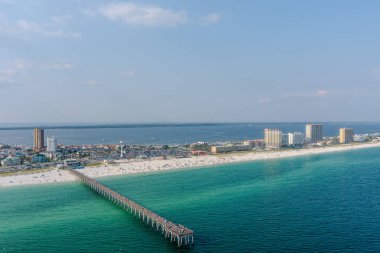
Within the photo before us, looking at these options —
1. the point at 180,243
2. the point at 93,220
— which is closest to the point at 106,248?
the point at 180,243

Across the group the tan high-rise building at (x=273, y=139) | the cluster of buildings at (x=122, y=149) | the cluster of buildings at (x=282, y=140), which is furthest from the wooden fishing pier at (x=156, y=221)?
the tan high-rise building at (x=273, y=139)

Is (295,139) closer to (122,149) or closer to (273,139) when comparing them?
(273,139)

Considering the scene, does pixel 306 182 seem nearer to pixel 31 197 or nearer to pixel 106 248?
pixel 106 248

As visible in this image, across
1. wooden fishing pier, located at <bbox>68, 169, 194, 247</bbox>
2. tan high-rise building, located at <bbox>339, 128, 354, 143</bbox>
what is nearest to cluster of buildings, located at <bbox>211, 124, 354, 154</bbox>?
tan high-rise building, located at <bbox>339, 128, 354, 143</bbox>

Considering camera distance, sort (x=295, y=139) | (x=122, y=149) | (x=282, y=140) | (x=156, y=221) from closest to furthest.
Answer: (x=156, y=221), (x=122, y=149), (x=282, y=140), (x=295, y=139)

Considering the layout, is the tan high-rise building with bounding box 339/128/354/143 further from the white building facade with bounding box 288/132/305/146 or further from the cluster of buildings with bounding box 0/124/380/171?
the white building facade with bounding box 288/132/305/146

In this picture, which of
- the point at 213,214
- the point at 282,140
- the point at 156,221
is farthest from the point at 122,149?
the point at 156,221

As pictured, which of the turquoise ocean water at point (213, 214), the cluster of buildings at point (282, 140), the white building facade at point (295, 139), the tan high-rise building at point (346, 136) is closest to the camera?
the turquoise ocean water at point (213, 214)

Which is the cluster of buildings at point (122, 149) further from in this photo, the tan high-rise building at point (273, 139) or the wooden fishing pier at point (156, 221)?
the wooden fishing pier at point (156, 221)
